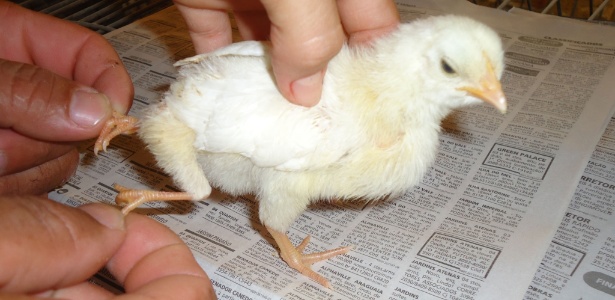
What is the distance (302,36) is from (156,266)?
1.18ft

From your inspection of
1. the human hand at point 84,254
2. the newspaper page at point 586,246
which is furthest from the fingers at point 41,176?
the newspaper page at point 586,246

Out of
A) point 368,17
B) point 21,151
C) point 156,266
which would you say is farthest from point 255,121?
point 21,151

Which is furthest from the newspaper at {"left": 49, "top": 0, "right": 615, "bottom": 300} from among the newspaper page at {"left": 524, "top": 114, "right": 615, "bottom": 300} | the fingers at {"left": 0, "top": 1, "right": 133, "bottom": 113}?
the fingers at {"left": 0, "top": 1, "right": 133, "bottom": 113}

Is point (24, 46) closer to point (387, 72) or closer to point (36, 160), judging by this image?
point (36, 160)

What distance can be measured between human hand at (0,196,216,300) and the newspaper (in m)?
0.21

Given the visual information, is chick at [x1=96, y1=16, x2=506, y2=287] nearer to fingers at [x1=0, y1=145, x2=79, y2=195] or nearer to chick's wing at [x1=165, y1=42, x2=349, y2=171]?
chick's wing at [x1=165, y1=42, x2=349, y2=171]

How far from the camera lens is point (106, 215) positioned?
2.45 ft

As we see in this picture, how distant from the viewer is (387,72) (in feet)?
2.58

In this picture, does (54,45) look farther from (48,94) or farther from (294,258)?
(294,258)

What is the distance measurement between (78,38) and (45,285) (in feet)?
1.94

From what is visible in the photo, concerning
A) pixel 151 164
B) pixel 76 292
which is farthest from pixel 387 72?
pixel 151 164

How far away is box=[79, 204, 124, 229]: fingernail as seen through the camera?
736 mm

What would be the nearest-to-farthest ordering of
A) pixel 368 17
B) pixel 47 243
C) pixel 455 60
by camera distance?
1. pixel 47 243
2. pixel 455 60
3. pixel 368 17

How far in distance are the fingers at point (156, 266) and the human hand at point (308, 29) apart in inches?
10.4
